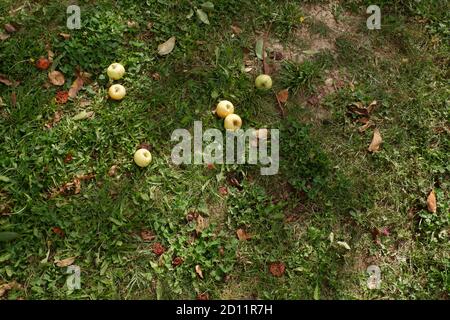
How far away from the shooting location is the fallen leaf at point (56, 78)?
3.98 metres

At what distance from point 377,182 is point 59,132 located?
98.6 inches

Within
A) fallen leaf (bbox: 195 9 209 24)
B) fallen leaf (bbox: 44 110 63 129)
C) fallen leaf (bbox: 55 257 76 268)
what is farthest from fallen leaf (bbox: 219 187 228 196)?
fallen leaf (bbox: 195 9 209 24)

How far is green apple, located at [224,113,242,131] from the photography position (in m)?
3.86

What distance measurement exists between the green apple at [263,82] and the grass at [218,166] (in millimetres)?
64

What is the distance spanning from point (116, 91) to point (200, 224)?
1256mm

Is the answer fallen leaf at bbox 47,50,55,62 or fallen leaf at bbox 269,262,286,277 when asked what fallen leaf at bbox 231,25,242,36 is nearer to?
fallen leaf at bbox 47,50,55,62

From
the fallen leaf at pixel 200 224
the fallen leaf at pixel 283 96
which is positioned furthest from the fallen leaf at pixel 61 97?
the fallen leaf at pixel 283 96

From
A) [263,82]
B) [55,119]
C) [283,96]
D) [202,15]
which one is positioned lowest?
[55,119]

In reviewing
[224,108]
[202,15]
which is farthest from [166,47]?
[224,108]

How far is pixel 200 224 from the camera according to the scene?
3627 millimetres

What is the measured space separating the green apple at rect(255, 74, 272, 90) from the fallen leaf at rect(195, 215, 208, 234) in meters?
1.21

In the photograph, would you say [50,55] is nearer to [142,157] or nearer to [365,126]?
[142,157]
